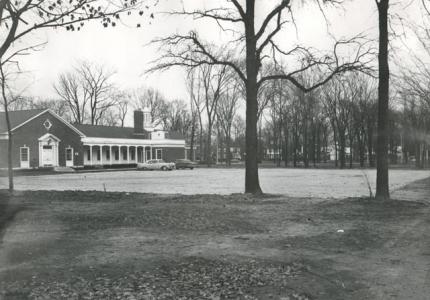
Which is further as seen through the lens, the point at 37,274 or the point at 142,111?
the point at 142,111

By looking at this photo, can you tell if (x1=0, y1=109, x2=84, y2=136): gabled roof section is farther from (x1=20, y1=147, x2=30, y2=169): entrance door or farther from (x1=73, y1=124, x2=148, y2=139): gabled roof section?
(x1=73, y1=124, x2=148, y2=139): gabled roof section

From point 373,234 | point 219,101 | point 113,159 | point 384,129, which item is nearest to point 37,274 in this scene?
point 373,234

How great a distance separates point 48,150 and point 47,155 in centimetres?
60

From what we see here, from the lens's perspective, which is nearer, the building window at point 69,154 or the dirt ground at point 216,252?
the dirt ground at point 216,252

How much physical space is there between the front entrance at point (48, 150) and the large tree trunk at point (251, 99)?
41.2 m

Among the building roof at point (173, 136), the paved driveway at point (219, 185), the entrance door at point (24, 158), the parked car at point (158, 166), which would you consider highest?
the building roof at point (173, 136)

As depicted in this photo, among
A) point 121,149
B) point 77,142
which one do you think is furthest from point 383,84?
point 121,149

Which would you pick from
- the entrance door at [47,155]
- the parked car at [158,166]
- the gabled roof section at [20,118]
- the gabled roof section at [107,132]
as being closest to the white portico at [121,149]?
the gabled roof section at [107,132]

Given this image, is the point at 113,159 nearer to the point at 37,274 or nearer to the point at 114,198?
the point at 114,198

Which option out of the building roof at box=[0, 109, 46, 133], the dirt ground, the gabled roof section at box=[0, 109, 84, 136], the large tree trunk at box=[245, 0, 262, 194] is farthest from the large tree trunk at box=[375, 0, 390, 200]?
the building roof at box=[0, 109, 46, 133]

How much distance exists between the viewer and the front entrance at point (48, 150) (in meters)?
54.2

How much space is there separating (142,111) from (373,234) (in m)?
69.0

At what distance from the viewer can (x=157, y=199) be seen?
1644cm

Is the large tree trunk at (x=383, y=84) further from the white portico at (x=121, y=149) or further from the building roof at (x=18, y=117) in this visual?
the white portico at (x=121, y=149)
